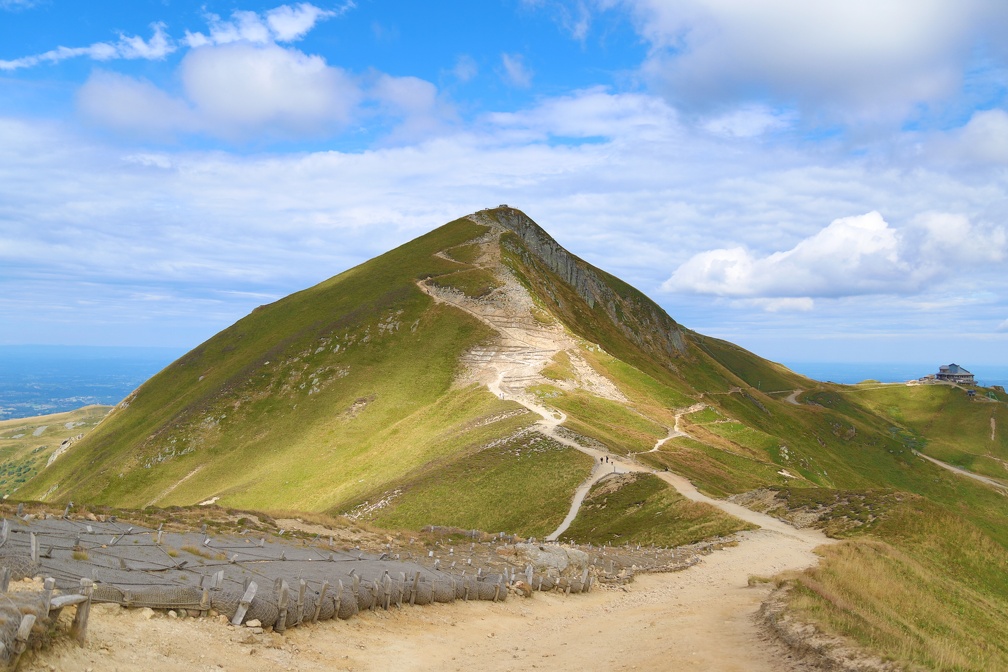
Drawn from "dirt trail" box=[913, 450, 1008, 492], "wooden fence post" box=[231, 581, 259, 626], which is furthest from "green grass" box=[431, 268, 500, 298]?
"dirt trail" box=[913, 450, 1008, 492]

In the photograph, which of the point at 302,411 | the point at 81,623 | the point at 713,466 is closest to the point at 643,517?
the point at 713,466

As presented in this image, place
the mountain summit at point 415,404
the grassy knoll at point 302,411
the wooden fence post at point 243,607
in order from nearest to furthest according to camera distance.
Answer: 1. the wooden fence post at point 243,607
2. the mountain summit at point 415,404
3. the grassy knoll at point 302,411

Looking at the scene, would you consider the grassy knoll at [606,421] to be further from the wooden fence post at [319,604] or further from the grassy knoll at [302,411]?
the wooden fence post at [319,604]

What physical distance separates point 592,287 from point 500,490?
384 feet

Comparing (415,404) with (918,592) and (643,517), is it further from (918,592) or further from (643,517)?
(918,592)

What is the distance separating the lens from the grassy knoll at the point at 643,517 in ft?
154

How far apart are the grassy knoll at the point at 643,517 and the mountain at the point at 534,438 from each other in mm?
250

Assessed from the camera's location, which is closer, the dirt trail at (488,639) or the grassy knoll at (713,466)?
the dirt trail at (488,639)

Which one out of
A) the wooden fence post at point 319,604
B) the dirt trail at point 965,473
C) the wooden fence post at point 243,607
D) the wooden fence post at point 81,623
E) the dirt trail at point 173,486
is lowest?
the dirt trail at point 965,473

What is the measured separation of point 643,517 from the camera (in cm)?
5212

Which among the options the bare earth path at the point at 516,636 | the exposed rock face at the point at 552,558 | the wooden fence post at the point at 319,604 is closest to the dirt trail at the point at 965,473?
the bare earth path at the point at 516,636

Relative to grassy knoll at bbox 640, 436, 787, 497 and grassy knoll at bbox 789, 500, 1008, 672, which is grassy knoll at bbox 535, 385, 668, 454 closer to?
grassy knoll at bbox 640, 436, 787, 497

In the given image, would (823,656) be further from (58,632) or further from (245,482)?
(245,482)

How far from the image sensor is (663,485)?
56656mm
